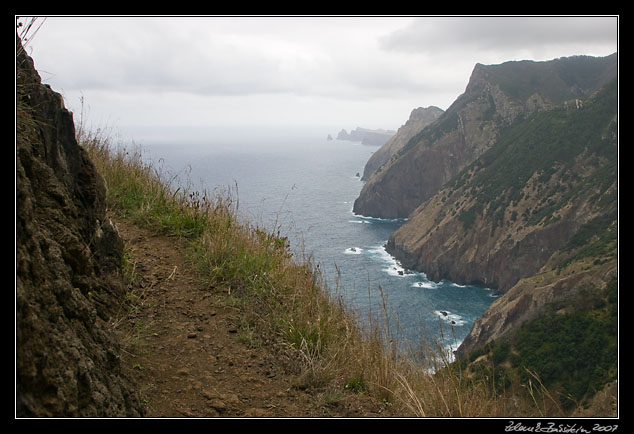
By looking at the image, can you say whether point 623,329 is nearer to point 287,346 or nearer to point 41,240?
point 287,346

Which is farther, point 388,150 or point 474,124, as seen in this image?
point 388,150

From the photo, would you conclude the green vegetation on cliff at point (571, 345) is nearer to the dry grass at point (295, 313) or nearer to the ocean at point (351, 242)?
the ocean at point (351, 242)

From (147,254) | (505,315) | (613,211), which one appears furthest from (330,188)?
(147,254)

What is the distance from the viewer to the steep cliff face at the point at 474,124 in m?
140

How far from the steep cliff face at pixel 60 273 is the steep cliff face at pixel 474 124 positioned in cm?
13115

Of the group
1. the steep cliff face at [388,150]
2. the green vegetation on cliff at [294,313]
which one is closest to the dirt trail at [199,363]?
the green vegetation on cliff at [294,313]

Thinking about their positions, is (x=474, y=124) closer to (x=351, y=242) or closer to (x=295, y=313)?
(x=351, y=242)

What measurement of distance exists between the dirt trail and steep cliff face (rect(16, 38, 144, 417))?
0.33 meters

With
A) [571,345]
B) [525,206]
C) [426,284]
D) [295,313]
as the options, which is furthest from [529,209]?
[295,313]

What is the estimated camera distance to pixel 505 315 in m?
58.9

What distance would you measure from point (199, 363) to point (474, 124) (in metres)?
151

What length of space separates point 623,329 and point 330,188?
142 m

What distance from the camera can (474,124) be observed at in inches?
5753

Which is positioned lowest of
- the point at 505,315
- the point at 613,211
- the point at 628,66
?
the point at 505,315
